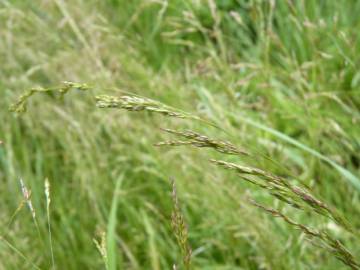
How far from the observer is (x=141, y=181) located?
2.38 metres

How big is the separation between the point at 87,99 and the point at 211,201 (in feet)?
3.25

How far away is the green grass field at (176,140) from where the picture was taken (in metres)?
1.74

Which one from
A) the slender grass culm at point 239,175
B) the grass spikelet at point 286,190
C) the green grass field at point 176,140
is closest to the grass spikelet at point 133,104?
the slender grass culm at point 239,175

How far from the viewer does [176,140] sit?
4.74 ft

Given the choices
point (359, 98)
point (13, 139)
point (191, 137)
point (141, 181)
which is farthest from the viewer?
point (13, 139)

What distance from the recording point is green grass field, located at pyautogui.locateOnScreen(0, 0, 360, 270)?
1742mm

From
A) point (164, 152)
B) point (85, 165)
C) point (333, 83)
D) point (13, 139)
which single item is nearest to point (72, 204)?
point (85, 165)

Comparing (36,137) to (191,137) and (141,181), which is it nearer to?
(141,181)

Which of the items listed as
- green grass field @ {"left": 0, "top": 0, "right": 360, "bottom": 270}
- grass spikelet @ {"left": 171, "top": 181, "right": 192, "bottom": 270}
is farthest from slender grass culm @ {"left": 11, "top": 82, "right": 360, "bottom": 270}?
green grass field @ {"left": 0, "top": 0, "right": 360, "bottom": 270}

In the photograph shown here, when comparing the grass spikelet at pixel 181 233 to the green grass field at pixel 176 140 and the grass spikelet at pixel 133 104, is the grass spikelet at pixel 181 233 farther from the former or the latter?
the green grass field at pixel 176 140

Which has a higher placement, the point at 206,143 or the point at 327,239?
the point at 206,143

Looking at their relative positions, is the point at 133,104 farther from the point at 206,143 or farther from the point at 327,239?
the point at 327,239

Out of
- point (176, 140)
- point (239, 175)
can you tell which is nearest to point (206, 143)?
point (239, 175)

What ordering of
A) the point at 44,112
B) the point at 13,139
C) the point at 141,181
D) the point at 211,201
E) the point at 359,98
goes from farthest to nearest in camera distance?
the point at 13,139 → the point at 44,112 → the point at 141,181 → the point at 359,98 → the point at 211,201
